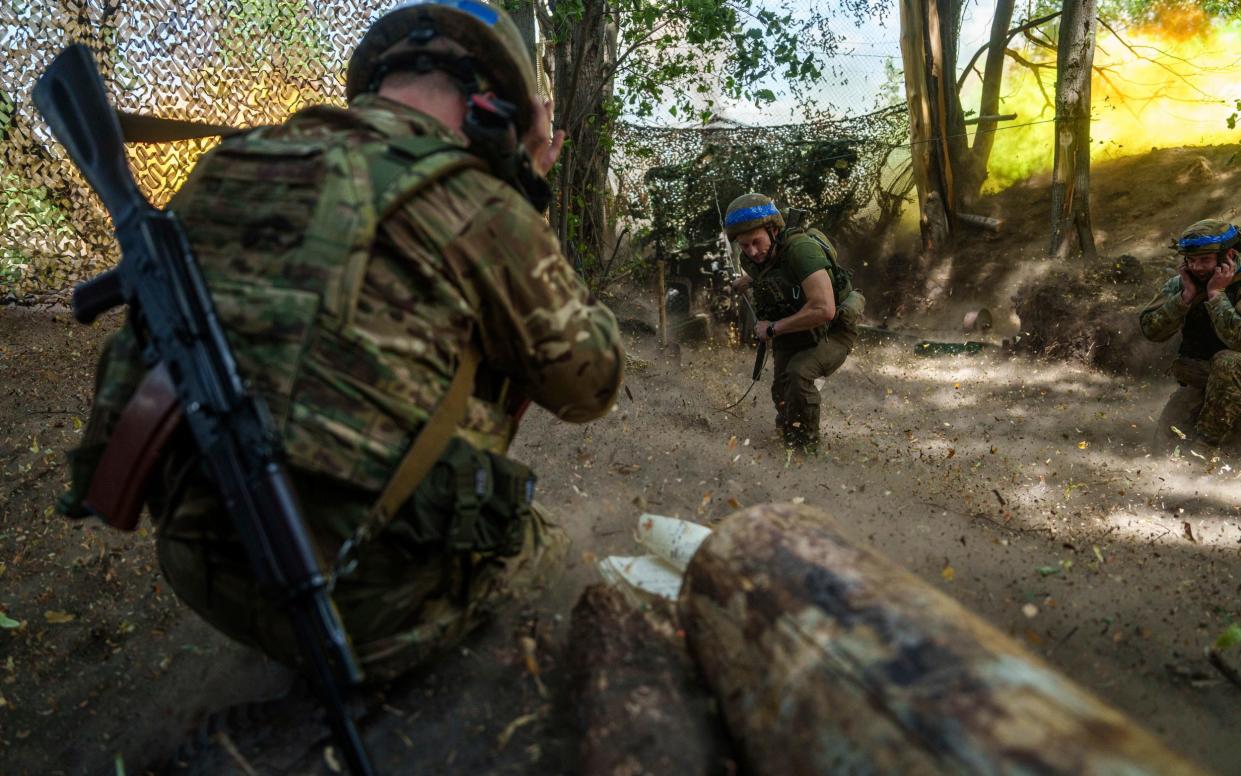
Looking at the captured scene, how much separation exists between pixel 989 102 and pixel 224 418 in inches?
547

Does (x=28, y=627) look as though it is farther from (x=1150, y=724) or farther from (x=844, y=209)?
(x=844, y=209)

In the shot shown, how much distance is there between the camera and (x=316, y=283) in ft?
5.84

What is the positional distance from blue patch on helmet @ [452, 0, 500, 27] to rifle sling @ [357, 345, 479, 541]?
1092 millimetres

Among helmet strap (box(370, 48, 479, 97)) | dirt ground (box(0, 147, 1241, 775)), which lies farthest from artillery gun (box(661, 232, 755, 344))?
helmet strap (box(370, 48, 479, 97))

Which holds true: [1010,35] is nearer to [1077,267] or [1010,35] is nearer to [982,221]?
[982,221]

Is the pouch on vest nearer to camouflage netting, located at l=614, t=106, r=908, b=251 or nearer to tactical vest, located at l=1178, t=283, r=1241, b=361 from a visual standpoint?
tactical vest, located at l=1178, t=283, r=1241, b=361

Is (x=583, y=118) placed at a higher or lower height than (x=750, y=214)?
higher

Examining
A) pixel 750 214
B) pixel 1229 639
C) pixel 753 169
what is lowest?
pixel 1229 639

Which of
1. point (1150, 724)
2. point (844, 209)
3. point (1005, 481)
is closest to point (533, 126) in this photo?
point (1150, 724)

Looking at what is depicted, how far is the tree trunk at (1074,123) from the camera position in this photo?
27.6 feet

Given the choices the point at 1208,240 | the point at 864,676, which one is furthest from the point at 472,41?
the point at 1208,240

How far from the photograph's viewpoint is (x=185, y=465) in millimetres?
1891

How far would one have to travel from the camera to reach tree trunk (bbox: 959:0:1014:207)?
462 inches

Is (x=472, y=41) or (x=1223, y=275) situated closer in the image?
(x=472, y=41)
